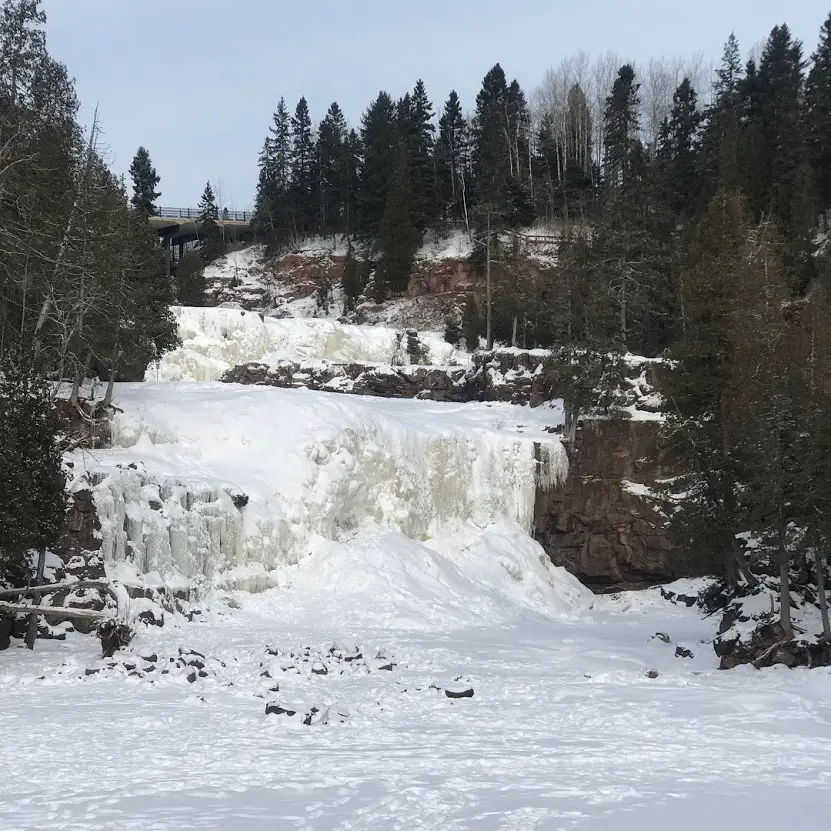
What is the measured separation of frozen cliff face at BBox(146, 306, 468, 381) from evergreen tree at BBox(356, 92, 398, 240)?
1454 centimetres

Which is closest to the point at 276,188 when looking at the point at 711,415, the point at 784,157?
the point at 784,157

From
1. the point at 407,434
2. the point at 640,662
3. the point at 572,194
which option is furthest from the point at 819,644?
the point at 572,194

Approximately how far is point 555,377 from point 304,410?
9011 millimetres

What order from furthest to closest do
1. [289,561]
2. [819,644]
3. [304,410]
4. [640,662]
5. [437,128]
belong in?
[437,128], [304,410], [289,561], [640,662], [819,644]

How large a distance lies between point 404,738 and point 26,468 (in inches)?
288

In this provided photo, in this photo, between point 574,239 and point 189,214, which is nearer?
point 574,239

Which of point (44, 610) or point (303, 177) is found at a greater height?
point (303, 177)

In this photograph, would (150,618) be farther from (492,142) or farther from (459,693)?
(492,142)

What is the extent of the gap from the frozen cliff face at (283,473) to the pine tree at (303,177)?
30.8 metres

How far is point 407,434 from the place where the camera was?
78.5 ft

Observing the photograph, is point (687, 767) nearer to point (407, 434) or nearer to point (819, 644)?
point (819, 644)

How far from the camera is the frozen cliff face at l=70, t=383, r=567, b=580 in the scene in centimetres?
1705

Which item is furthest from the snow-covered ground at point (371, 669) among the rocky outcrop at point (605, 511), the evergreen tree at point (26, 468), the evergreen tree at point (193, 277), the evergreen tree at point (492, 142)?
the evergreen tree at point (193, 277)

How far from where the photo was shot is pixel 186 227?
59906 millimetres
